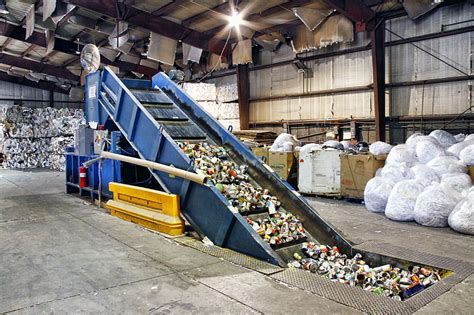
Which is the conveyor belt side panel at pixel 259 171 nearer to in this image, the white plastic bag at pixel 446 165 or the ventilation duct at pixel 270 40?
the white plastic bag at pixel 446 165

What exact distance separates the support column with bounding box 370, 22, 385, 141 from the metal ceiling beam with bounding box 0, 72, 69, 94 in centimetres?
1628

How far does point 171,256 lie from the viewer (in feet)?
12.4

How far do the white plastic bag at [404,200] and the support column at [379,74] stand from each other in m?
3.56

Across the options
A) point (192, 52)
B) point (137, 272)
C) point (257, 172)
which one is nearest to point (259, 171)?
point (257, 172)

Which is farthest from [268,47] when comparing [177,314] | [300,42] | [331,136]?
[177,314]

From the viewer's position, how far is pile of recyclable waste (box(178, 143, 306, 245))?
4.07 meters

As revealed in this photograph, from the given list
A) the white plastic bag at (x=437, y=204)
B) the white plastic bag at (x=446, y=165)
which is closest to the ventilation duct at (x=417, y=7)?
the white plastic bag at (x=446, y=165)

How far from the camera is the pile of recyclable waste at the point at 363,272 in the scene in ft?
10.6

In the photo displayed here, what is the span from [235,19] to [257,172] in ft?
18.1

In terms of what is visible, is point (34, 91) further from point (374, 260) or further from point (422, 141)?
point (374, 260)

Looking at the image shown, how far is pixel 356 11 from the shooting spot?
8312mm

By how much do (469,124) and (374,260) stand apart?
5710 mm

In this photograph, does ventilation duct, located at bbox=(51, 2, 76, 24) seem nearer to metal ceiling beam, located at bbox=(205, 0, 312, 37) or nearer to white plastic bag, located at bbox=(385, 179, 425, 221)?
metal ceiling beam, located at bbox=(205, 0, 312, 37)

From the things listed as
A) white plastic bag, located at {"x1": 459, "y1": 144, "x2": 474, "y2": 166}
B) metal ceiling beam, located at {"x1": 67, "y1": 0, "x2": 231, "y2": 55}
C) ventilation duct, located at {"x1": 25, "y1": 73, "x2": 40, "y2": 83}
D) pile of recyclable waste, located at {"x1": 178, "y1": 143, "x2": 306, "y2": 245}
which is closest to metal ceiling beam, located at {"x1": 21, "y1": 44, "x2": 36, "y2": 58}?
ventilation duct, located at {"x1": 25, "y1": 73, "x2": 40, "y2": 83}
